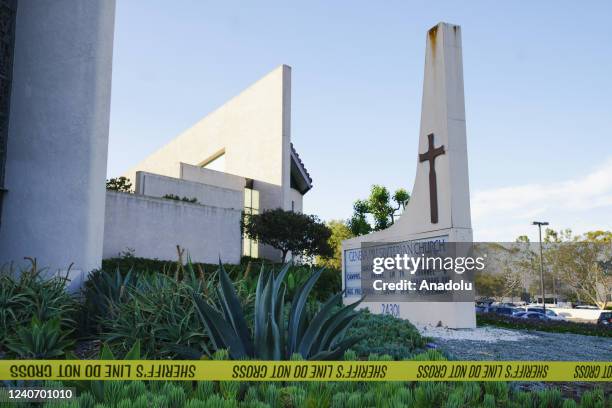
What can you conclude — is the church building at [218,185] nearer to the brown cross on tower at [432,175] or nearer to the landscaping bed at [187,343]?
the landscaping bed at [187,343]

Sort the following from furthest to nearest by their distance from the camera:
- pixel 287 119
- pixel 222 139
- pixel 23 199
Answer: pixel 222 139
pixel 287 119
pixel 23 199

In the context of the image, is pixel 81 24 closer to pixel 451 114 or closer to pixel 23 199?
pixel 23 199

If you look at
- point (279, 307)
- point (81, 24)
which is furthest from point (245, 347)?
point (81, 24)

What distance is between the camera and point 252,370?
3.29 meters

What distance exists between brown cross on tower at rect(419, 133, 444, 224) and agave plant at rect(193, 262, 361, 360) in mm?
6728

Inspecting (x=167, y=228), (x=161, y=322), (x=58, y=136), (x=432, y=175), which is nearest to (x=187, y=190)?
(x=167, y=228)

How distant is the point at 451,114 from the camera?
10836mm

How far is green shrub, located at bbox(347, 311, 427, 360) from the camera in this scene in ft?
17.0

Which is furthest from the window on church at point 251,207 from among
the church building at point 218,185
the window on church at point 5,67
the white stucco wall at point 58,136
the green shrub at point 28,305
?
the green shrub at point 28,305

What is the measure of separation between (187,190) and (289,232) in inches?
211

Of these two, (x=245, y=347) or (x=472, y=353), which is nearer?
(x=245, y=347)

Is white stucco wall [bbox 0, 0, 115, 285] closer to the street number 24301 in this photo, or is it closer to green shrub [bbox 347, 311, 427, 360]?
the street number 24301

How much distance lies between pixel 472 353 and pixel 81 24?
10.2 meters

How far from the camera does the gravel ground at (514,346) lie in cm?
634
